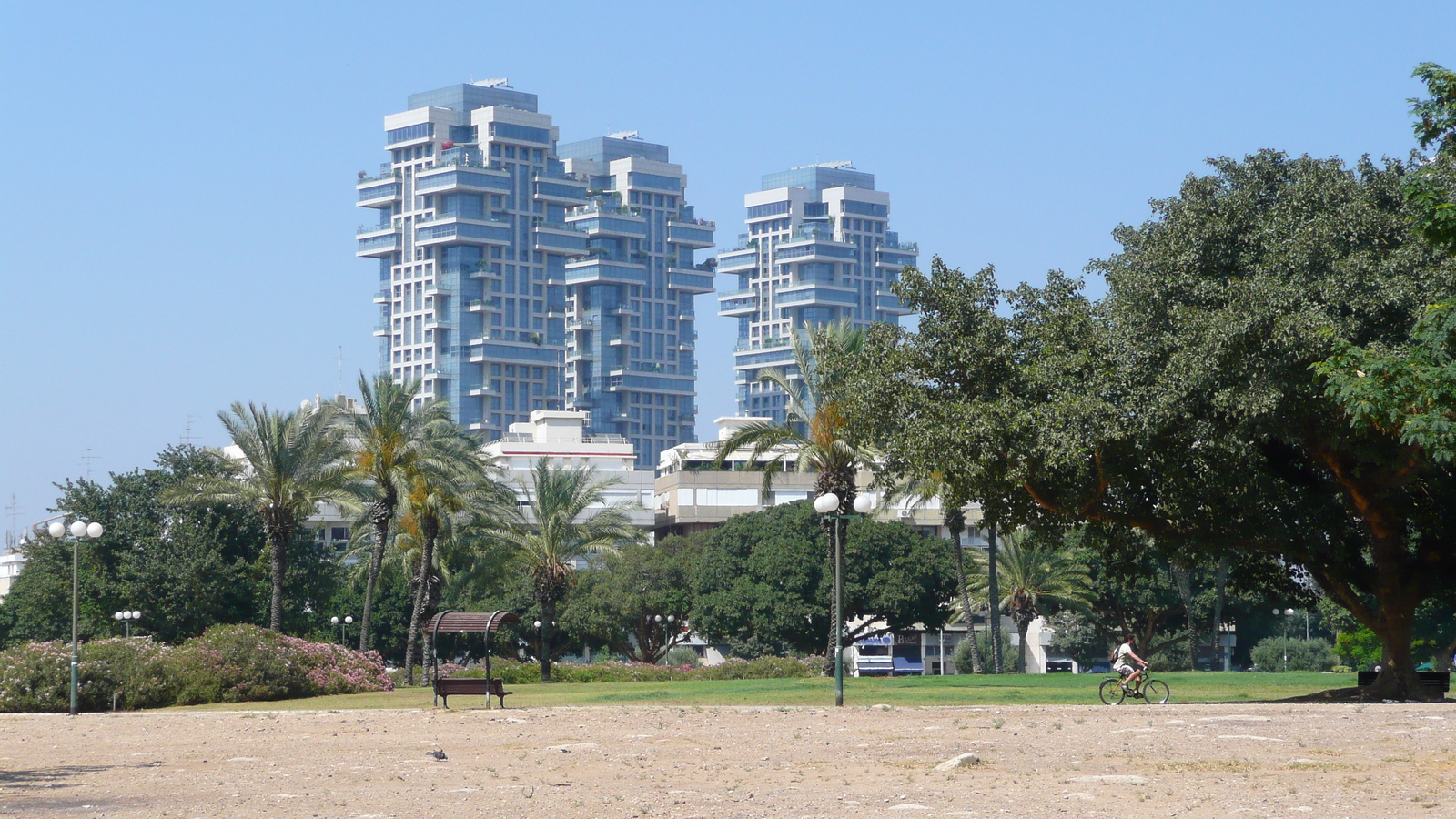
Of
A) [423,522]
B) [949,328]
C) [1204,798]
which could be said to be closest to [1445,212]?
[1204,798]

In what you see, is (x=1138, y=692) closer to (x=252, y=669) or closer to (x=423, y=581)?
(x=252, y=669)

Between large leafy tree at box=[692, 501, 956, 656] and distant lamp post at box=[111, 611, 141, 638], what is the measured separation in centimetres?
2633

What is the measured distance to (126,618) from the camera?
177 ft

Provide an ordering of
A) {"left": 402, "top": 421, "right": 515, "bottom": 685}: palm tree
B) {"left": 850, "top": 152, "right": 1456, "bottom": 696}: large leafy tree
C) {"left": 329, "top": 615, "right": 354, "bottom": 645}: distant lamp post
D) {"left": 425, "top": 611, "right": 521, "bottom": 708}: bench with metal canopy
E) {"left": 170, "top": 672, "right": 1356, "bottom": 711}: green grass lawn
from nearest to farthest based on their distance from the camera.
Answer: {"left": 850, "top": 152, "right": 1456, "bottom": 696}: large leafy tree → {"left": 170, "top": 672, "right": 1356, "bottom": 711}: green grass lawn → {"left": 425, "top": 611, "right": 521, "bottom": 708}: bench with metal canopy → {"left": 402, "top": 421, "right": 515, "bottom": 685}: palm tree → {"left": 329, "top": 615, "right": 354, "bottom": 645}: distant lamp post

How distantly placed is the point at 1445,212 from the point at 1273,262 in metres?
8.02

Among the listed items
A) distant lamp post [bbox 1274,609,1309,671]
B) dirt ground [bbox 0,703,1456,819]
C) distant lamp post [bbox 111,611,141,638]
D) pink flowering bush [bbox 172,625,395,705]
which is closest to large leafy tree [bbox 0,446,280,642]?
distant lamp post [bbox 111,611,141,638]

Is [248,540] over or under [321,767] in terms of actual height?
over

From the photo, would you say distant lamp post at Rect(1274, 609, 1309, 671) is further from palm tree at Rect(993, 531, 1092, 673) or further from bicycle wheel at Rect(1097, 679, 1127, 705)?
bicycle wheel at Rect(1097, 679, 1127, 705)

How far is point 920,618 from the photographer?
70.9 meters

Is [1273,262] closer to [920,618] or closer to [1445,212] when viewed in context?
[1445,212]

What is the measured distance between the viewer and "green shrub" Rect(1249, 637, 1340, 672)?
8100 centimetres

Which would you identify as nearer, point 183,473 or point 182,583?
point 182,583

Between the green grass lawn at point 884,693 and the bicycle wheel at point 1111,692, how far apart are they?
0.99ft

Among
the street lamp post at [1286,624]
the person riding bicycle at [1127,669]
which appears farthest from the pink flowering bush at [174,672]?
the street lamp post at [1286,624]
